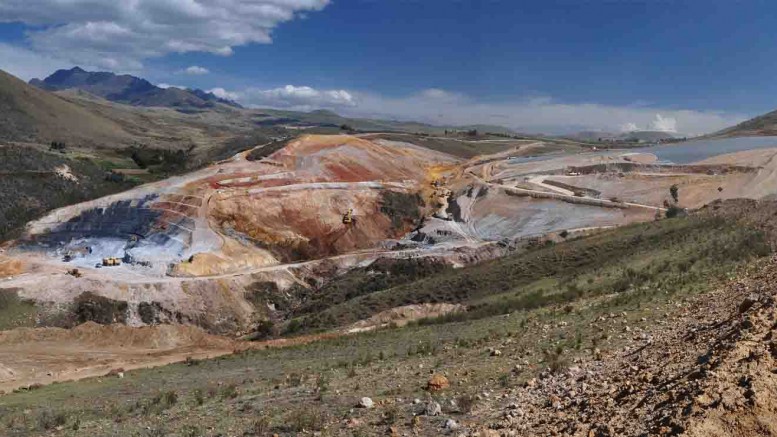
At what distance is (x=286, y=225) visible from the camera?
214ft

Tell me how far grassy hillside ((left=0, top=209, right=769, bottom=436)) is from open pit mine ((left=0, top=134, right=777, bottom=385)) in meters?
12.6

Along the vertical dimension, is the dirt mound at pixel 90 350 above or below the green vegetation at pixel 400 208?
below

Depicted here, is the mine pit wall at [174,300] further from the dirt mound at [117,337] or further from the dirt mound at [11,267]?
the dirt mound at [117,337]

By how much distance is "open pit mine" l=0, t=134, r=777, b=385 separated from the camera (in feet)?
153

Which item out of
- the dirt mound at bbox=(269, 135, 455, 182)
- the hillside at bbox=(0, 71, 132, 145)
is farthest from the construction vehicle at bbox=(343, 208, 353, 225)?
the hillside at bbox=(0, 71, 132, 145)

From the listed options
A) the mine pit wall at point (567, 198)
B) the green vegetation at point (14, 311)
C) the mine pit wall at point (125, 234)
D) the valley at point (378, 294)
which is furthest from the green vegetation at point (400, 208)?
the green vegetation at point (14, 311)

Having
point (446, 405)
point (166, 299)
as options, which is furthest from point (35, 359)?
point (446, 405)

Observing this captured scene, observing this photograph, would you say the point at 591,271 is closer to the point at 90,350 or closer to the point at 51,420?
the point at 51,420

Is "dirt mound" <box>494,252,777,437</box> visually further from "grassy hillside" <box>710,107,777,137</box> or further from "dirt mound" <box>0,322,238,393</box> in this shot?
"grassy hillside" <box>710,107,777,137</box>

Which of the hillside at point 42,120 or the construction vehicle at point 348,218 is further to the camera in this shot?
the hillside at point 42,120

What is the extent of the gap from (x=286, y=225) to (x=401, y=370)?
50.8 m

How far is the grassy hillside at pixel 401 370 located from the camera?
12.1 m

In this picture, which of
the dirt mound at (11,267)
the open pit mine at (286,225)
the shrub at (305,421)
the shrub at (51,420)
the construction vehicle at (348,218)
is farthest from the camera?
the construction vehicle at (348,218)

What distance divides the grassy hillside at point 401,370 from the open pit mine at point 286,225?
41.2ft
